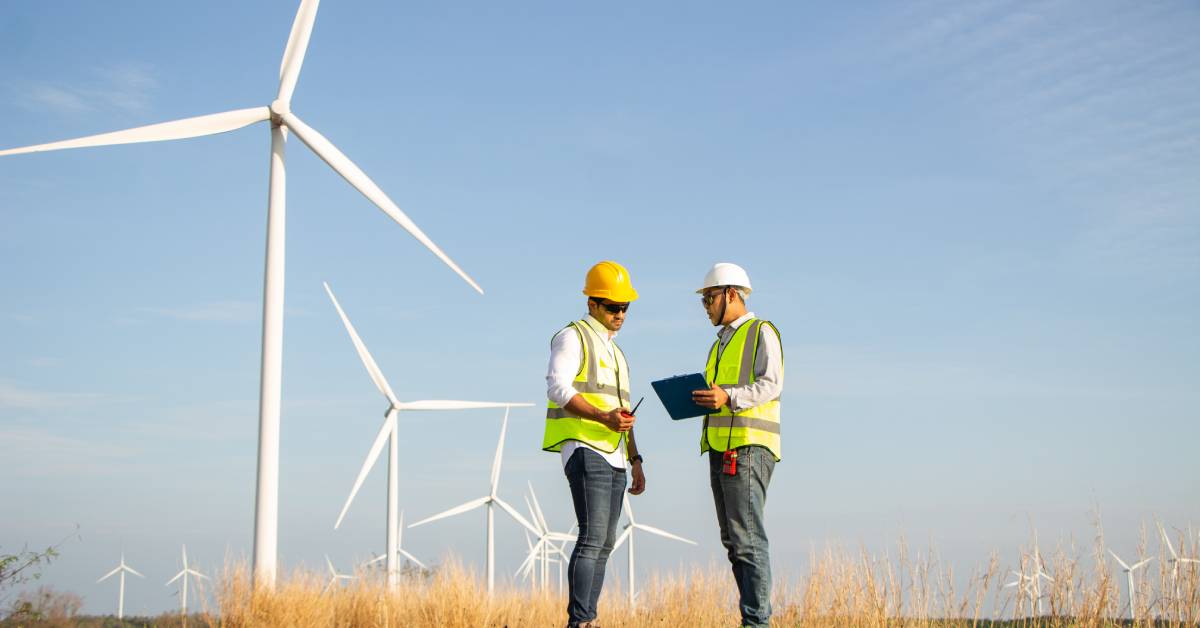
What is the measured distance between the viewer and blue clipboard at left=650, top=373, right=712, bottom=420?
8.24m

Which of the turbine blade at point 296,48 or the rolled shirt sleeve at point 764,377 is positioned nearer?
the rolled shirt sleeve at point 764,377

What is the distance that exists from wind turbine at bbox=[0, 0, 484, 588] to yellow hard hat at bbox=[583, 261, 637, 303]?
19.0 ft

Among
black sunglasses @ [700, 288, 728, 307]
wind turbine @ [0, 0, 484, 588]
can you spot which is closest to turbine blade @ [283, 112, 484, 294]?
wind turbine @ [0, 0, 484, 588]

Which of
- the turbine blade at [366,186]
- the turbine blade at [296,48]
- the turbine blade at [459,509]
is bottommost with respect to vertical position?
the turbine blade at [459,509]

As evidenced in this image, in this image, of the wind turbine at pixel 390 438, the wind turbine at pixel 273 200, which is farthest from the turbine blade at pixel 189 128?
the wind turbine at pixel 390 438

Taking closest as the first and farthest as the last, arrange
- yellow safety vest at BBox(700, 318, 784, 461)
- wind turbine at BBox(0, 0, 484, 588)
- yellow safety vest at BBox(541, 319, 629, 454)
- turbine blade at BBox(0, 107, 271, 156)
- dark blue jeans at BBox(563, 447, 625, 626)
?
dark blue jeans at BBox(563, 447, 625, 626) < yellow safety vest at BBox(541, 319, 629, 454) < yellow safety vest at BBox(700, 318, 784, 461) < wind turbine at BBox(0, 0, 484, 588) < turbine blade at BBox(0, 107, 271, 156)

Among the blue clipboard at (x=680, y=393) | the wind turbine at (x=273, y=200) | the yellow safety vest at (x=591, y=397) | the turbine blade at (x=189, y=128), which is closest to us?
the yellow safety vest at (x=591, y=397)

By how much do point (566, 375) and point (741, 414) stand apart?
1428 mm

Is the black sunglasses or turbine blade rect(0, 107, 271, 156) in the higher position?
turbine blade rect(0, 107, 271, 156)

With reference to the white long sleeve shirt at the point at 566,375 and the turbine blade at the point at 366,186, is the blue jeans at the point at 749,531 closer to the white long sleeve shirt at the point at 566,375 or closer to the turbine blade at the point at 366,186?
the white long sleeve shirt at the point at 566,375

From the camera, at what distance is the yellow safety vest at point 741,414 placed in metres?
8.45

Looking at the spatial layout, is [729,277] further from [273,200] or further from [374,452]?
[374,452]

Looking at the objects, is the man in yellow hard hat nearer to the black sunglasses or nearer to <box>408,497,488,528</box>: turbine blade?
the black sunglasses

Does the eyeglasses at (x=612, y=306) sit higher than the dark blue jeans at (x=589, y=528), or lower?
higher
